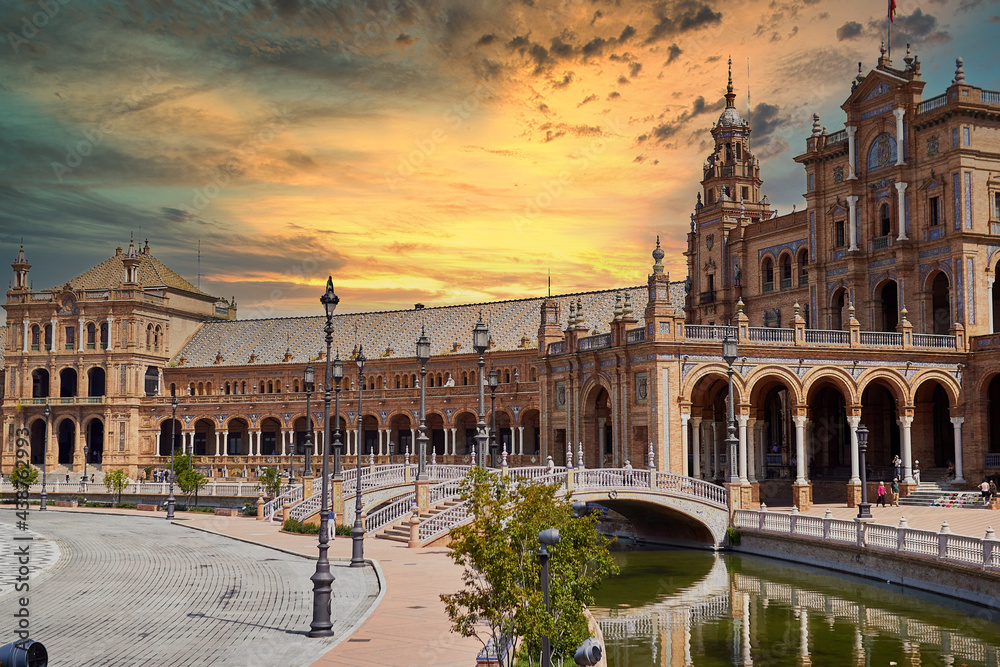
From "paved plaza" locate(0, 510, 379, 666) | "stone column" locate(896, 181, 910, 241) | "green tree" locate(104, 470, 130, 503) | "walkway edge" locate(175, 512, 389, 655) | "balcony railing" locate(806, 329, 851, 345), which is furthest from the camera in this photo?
"green tree" locate(104, 470, 130, 503)

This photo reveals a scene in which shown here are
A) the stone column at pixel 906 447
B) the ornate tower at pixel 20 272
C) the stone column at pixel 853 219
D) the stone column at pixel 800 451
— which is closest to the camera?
the stone column at pixel 800 451

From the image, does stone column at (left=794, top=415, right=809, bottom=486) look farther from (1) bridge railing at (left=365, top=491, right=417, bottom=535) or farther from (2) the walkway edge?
(2) the walkway edge

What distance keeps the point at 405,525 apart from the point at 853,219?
3026 centimetres

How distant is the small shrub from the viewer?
44.5m

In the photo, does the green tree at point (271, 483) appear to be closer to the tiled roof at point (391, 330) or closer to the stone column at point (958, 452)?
the tiled roof at point (391, 330)

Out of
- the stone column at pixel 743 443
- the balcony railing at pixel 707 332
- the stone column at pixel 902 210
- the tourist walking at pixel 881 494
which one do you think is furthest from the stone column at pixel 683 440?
the stone column at pixel 902 210

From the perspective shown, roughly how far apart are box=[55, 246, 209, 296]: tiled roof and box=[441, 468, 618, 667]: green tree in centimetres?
8738

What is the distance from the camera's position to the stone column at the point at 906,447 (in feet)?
162

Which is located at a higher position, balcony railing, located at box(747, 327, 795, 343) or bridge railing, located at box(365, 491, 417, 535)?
balcony railing, located at box(747, 327, 795, 343)

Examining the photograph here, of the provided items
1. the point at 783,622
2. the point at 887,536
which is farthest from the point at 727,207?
the point at 783,622

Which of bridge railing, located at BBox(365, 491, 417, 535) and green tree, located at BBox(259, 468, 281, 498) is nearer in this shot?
bridge railing, located at BBox(365, 491, 417, 535)

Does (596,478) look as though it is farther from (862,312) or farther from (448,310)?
(448,310)

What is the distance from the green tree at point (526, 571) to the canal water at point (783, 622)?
6.55 meters

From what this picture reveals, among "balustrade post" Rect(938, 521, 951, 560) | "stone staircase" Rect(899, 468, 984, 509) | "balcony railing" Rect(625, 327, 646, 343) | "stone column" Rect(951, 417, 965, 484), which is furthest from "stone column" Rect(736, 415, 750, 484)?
"balustrade post" Rect(938, 521, 951, 560)
